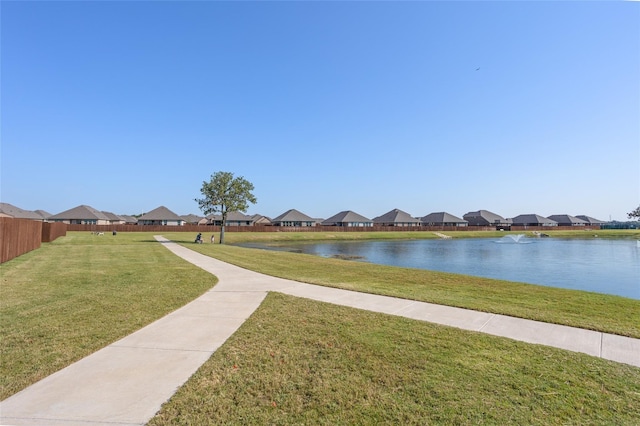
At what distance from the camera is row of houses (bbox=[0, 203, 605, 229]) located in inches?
2928

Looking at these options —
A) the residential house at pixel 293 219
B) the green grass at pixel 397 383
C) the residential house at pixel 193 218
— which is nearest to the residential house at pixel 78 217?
the residential house at pixel 193 218

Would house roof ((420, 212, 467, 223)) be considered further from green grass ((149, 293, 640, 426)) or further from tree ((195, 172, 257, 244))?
green grass ((149, 293, 640, 426))

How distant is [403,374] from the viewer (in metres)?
4.29

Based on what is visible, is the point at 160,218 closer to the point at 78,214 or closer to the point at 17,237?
the point at 78,214

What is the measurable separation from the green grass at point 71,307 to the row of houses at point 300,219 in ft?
228

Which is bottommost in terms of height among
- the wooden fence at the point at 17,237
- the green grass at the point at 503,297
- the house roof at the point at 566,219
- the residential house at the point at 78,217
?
the green grass at the point at 503,297

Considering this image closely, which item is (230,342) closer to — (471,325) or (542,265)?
(471,325)

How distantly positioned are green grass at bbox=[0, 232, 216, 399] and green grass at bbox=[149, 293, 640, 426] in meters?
2.14

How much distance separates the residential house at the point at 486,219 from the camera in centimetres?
10988

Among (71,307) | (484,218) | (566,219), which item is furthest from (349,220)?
(566,219)

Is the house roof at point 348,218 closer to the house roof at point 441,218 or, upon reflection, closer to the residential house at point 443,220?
the residential house at point 443,220

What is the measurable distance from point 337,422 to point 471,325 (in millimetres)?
4181

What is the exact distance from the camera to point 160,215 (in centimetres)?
8288

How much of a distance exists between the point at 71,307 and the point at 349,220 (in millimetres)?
88314
